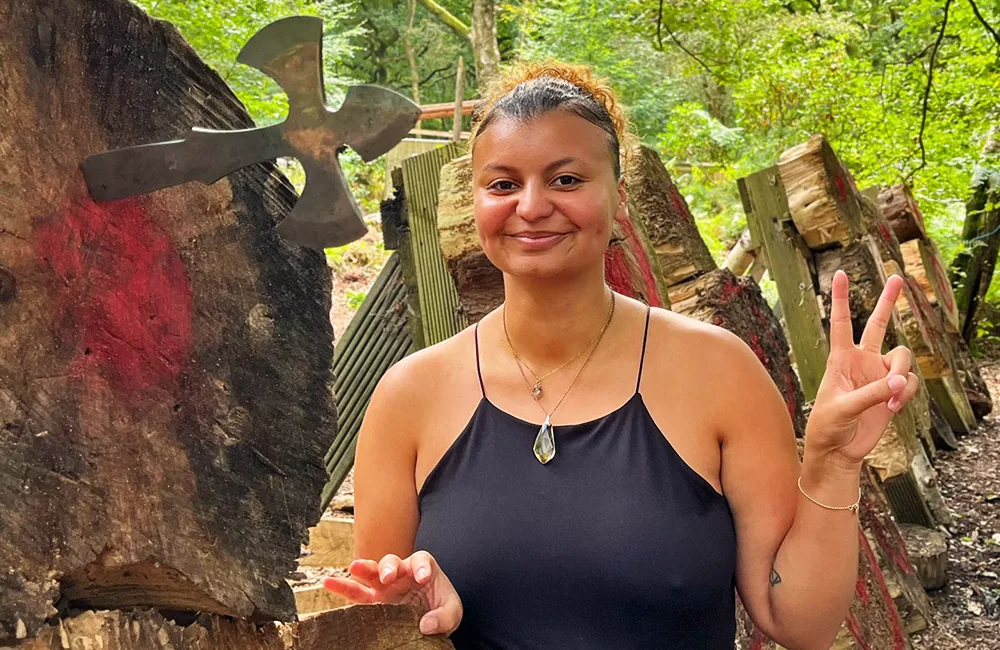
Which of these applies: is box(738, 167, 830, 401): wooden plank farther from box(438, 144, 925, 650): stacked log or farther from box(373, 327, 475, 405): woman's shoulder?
box(373, 327, 475, 405): woman's shoulder

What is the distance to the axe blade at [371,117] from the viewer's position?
4.22ft

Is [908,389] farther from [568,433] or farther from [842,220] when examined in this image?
[842,220]

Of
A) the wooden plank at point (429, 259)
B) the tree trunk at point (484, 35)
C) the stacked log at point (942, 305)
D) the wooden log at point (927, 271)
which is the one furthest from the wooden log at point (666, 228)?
the tree trunk at point (484, 35)

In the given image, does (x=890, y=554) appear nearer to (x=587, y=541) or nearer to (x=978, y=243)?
(x=587, y=541)

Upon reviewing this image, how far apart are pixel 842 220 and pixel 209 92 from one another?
3.63m

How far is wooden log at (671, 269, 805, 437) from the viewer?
132 inches

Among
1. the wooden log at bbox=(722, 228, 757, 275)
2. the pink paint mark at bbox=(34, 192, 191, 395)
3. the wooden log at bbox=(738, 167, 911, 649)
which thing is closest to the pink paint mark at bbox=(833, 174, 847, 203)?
the wooden log at bbox=(738, 167, 911, 649)

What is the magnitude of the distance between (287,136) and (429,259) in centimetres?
189

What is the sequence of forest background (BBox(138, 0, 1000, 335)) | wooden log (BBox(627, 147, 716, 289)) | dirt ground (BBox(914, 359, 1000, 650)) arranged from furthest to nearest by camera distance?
forest background (BBox(138, 0, 1000, 335)), dirt ground (BBox(914, 359, 1000, 650)), wooden log (BBox(627, 147, 716, 289))

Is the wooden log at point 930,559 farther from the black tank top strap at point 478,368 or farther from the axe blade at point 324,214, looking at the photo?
the axe blade at point 324,214

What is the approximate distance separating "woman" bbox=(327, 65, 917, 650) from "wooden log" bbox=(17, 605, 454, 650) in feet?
0.13

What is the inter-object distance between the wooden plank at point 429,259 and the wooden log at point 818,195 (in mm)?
2051

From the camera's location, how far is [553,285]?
173 cm

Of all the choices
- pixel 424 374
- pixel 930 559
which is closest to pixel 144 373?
pixel 424 374
